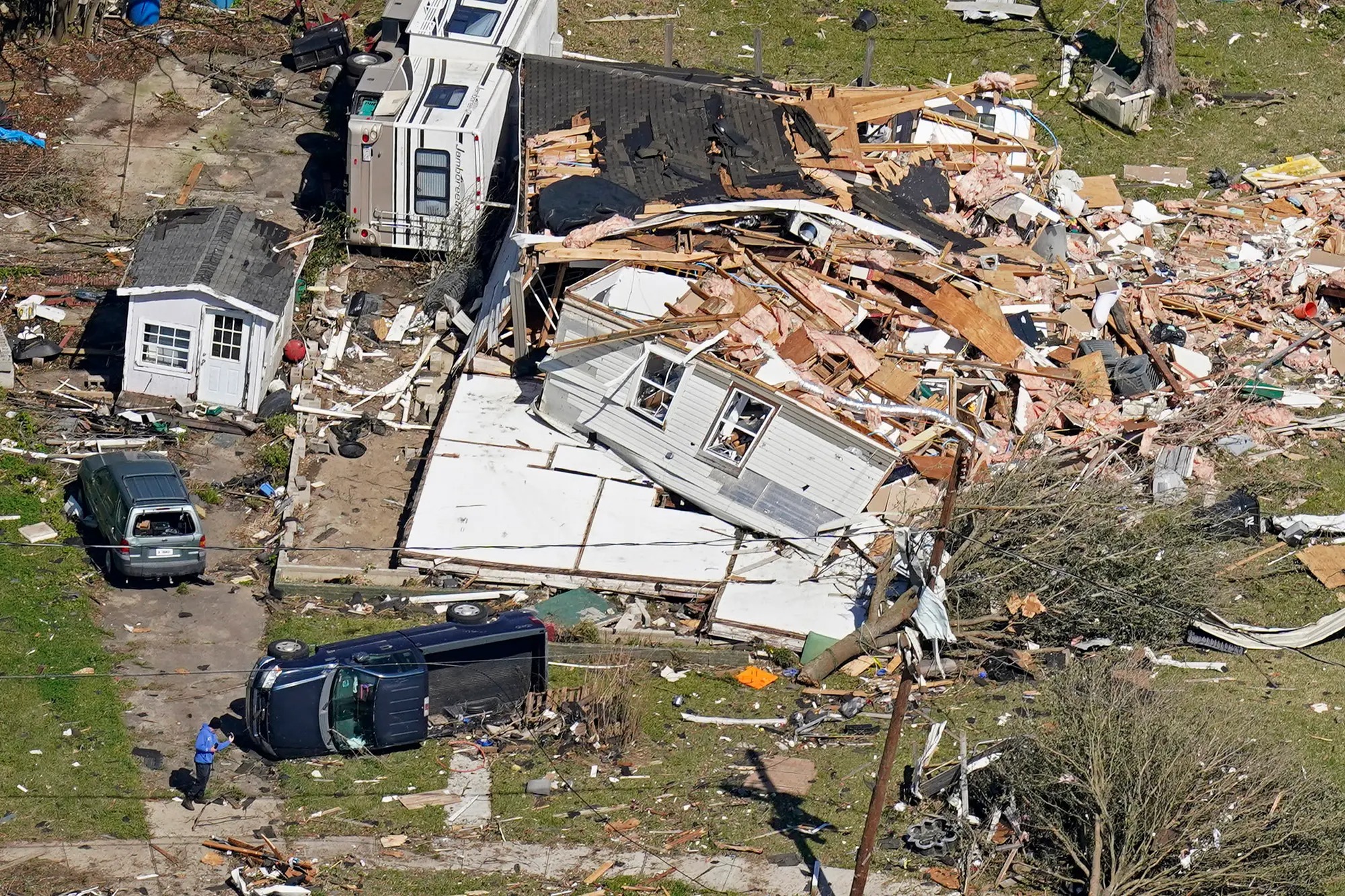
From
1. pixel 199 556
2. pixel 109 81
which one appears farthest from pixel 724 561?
pixel 109 81

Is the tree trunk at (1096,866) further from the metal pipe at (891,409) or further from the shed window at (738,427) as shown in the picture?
the shed window at (738,427)

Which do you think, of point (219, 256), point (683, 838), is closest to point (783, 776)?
point (683, 838)

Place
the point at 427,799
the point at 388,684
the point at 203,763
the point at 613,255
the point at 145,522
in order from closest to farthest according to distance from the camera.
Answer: the point at 203,763
the point at 427,799
the point at 388,684
the point at 145,522
the point at 613,255

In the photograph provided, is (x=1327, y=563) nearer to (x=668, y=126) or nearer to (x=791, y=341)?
(x=791, y=341)

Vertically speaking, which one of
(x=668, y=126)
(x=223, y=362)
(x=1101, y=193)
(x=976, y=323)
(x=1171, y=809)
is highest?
(x=668, y=126)

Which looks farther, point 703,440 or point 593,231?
point 593,231

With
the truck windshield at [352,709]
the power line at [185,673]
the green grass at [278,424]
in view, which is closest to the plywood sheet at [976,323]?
the power line at [185,673]

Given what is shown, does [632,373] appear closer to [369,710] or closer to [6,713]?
[369,710]

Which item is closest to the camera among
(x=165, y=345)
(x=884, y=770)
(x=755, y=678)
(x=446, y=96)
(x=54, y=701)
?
(x=884, y=770)
